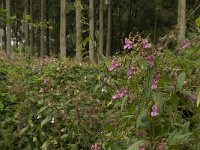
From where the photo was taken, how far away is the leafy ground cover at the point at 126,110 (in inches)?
106

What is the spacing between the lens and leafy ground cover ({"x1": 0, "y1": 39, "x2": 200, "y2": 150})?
2.69 m

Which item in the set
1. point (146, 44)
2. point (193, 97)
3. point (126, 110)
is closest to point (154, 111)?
point (193, 97)

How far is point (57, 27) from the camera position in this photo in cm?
4491

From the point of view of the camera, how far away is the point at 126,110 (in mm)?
3486

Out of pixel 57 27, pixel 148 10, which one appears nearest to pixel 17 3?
pixel 57 27

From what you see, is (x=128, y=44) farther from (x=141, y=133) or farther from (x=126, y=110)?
(x=126, y=110)

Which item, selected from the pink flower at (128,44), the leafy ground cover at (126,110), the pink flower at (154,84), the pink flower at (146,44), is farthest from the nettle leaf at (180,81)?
the pink flower at (128,44)

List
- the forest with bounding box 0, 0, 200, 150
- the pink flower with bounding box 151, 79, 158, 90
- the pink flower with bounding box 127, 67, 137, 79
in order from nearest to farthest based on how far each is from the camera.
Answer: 1. the pink flower with bounding box 151, 79, 158, 90
2. the forest with bounding box 0, 0, 200, 150
3. the pink flower with bounding box 127, 67, 137, 79

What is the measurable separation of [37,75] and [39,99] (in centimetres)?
279

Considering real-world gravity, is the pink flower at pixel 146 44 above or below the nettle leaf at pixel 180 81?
above

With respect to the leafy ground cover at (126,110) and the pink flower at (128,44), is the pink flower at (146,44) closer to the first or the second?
the leafy ground cover at (126,110)

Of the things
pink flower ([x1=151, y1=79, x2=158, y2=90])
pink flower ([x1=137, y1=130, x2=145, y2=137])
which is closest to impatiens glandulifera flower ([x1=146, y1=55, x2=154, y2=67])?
pink flower ([x1=151, y1=79, x2=158, y2=90])

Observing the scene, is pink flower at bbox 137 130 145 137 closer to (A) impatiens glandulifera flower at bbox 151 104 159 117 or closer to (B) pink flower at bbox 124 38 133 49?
(A) impatiens glandulifera flower at bbox 151 104 159 117

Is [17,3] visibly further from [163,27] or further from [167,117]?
[167,117]
